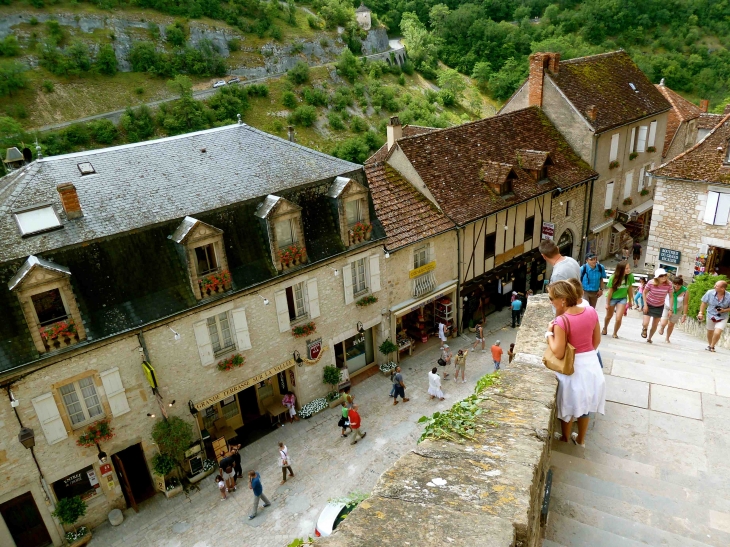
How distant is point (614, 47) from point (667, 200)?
221 ft

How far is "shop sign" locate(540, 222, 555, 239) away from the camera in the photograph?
23109 millimetres

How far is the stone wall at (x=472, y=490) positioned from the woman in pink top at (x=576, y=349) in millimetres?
598

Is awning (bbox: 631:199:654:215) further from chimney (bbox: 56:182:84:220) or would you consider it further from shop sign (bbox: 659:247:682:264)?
chimney (bbox: 56:182:84:220)

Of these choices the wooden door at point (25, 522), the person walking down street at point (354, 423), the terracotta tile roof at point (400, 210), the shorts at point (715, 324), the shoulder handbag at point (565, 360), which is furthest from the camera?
the terracotta tile roof at point (400, 210)

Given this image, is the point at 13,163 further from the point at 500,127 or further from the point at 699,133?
the point at 699,133

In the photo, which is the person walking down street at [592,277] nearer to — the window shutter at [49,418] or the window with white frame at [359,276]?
the window with white frame at [359,276]

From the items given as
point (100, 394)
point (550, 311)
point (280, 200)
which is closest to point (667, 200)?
point (280, 200)

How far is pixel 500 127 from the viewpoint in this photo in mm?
23734

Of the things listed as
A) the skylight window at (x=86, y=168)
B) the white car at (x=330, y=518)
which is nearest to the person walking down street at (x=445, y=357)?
the white car at (x=330, y=518)

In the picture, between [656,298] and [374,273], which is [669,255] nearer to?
[656,298]

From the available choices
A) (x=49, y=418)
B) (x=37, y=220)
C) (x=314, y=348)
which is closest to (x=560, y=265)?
(x=314, y=348)

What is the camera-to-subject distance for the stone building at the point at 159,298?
1197cm

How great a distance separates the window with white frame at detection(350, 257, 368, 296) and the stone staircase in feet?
33.6

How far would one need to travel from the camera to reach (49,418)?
1216 centimetres
